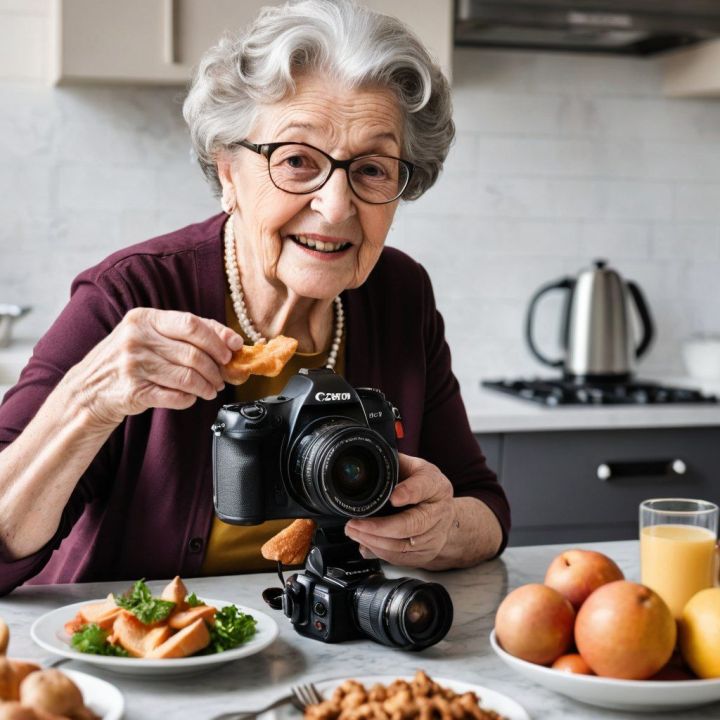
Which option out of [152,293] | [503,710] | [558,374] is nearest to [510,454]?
[558,374]

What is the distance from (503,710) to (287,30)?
0.93 meters

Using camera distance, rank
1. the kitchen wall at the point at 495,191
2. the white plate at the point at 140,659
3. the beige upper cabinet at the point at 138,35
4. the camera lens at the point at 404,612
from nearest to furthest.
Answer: the white plate at the point at 140,659
the camera lens at the point at 404,612
the beige upper cabinet at the point at 138,35
the kitchen wall at the point at 495,191

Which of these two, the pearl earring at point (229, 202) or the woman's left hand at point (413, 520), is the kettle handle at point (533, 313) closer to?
the pearl earring at point (229, 202)

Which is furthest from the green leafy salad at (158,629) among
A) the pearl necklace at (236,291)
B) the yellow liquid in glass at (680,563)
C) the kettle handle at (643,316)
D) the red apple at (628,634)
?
the kettle handle at (643,316)

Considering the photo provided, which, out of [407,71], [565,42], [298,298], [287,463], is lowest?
[287,463]

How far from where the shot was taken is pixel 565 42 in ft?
9.93

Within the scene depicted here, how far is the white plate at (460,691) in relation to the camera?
96 centimetres

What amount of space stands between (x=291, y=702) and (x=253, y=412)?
316 millimetres

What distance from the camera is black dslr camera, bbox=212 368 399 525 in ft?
3.75

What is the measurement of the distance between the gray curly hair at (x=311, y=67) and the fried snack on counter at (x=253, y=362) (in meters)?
0.40

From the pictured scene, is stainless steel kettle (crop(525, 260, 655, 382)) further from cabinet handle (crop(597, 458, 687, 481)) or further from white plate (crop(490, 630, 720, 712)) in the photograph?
white plate (crop(490, 630, 720, 712))

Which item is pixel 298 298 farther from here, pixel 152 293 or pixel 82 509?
pixel 82 509

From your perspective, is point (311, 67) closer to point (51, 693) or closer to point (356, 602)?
point (356, 602)

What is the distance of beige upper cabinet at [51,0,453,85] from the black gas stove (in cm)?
84
